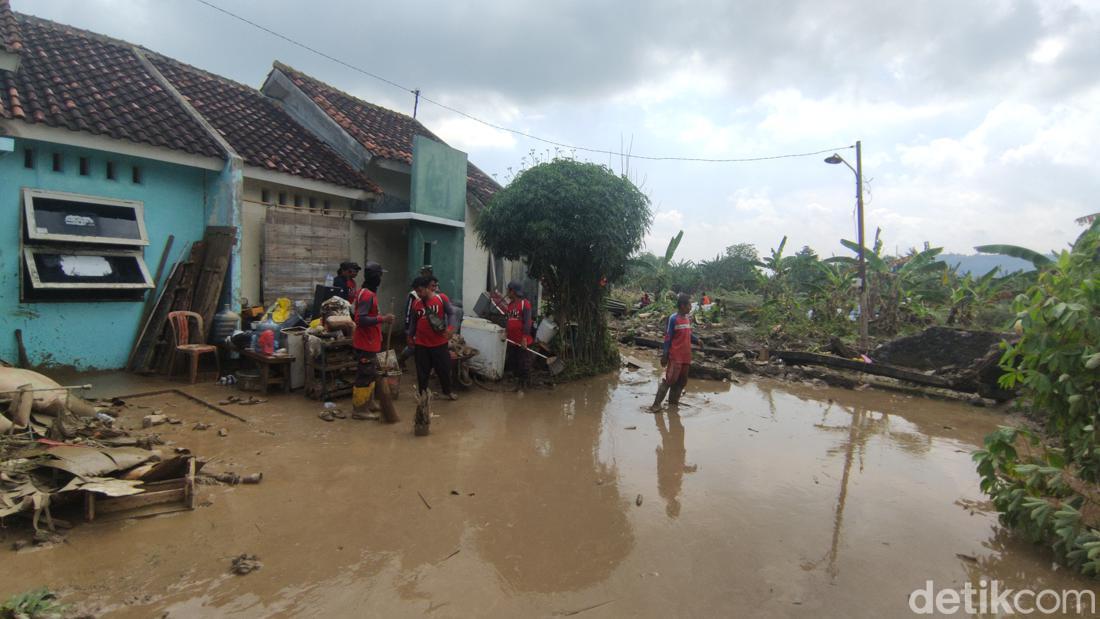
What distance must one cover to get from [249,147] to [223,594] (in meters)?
8.36

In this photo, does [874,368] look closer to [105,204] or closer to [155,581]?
[155,581]

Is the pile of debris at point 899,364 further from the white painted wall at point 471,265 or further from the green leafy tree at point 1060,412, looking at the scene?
the green leafy tree at point 1060,412

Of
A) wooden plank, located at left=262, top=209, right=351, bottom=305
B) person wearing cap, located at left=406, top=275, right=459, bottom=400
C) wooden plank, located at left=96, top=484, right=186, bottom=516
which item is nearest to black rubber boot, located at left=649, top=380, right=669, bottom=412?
person wearing cap, located at left=406, top=275, right=459, bottom=400

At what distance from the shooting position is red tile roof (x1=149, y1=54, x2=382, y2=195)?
9.84m

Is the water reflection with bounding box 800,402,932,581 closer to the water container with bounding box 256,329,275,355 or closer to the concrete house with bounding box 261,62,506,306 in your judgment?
the water container with bounding box 256,329,275,355

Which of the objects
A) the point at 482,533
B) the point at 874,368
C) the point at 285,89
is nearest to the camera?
the point at 482,533

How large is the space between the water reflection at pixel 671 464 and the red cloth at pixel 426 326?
3.18 metres

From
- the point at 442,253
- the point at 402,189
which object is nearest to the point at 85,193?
the point at 442,253

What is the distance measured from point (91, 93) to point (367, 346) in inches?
229

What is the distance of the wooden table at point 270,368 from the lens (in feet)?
25.0

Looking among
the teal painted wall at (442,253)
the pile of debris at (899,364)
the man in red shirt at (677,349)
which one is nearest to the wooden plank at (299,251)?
the teal painted wall at (442,253)

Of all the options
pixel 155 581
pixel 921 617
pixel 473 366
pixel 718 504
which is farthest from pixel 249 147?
pixel 921 617

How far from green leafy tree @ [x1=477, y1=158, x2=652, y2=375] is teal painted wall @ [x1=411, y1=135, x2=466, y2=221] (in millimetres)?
1532

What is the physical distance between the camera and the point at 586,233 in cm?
935
